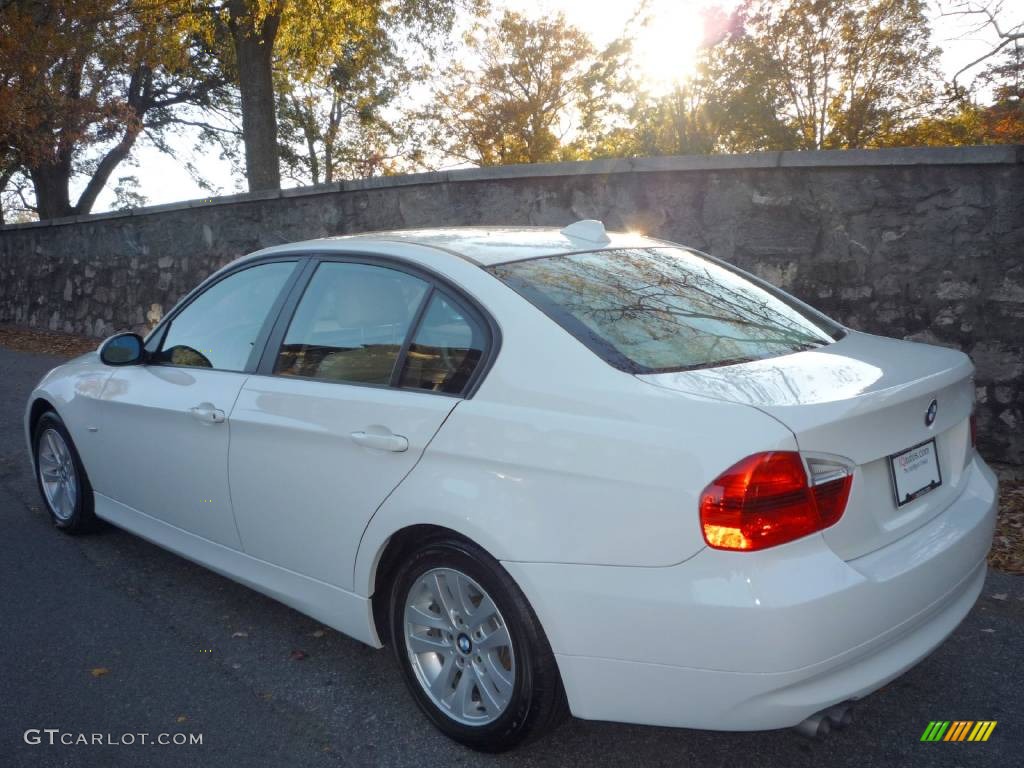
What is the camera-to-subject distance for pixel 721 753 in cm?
280

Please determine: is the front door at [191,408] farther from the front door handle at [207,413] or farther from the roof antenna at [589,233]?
the roof antenna at [589,233]

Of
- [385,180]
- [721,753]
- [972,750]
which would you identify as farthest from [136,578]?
[385,180]

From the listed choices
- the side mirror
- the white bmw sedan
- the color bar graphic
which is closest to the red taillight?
the white bmw sedan

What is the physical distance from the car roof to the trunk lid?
916mm

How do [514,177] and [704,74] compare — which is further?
[704,74]

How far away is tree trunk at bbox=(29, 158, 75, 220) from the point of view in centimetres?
2283

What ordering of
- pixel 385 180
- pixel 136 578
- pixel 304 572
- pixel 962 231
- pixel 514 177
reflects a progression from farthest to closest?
pixel 385 180 → pixel 514 177 → pixel 962 231 → pixel 136 578 → pixel 304 572

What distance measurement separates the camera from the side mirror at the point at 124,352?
4.14m

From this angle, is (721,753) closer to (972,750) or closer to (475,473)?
(972,750)

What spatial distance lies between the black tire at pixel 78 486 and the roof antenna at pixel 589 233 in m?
2.88

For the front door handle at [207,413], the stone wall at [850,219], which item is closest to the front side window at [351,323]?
the front door handle at [207,413]

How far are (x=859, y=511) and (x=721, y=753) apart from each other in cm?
97

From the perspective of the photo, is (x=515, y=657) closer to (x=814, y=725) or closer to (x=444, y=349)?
(x=814, y=725)

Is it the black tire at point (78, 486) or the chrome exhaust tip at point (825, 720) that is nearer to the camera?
the chrome exhaust tip at point (825, 720)
